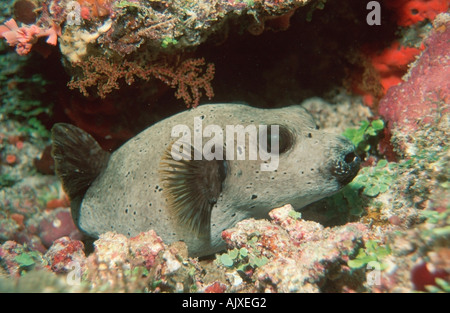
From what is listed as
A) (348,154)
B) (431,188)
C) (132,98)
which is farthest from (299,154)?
(132,98)

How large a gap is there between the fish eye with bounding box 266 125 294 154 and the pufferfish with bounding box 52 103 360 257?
0.01m

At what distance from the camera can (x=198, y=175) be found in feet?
9.87

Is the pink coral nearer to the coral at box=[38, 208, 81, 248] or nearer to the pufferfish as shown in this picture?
the pufferfish

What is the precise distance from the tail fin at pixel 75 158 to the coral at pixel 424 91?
3972 millimetres

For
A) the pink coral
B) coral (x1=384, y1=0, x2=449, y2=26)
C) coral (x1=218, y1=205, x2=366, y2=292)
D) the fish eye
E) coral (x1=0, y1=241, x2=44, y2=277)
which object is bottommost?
coral (x1=0, y1=241, x2=44, y2=277)

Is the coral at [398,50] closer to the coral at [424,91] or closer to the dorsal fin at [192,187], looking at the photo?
the coral at [424,91]

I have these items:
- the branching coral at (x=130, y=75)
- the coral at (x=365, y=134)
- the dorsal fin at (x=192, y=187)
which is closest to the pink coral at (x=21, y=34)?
the branching coral at (x=130, y=75)

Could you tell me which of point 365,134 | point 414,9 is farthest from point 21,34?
point 414,9

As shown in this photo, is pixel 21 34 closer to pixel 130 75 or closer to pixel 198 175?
pixel 130 75

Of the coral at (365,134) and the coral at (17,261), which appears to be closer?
the coral at (17,261)

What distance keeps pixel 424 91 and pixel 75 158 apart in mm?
4549

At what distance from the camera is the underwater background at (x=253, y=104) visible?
2355mm

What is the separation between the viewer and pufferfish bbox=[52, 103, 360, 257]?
297 centimetres

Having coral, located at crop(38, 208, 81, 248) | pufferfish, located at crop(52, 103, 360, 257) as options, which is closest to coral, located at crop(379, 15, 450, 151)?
pufferfish, located at crop(52, 103, 360, 257)
